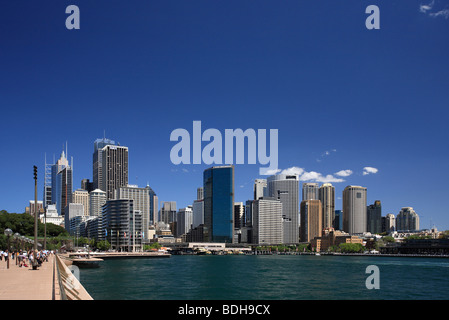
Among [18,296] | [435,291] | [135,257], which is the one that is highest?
[18,296]

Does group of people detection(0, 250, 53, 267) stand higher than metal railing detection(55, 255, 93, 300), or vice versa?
metal railing detection(55, 255, 93, 300)

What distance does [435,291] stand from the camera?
4647 centimetres

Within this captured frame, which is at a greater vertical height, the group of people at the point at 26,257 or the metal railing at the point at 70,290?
the metal railing at the point at 70,290

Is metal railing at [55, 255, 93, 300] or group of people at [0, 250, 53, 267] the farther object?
group of people at [0, 250, 53, 267]

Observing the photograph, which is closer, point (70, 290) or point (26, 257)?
point (70, 290)

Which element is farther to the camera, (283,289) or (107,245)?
(107,245)

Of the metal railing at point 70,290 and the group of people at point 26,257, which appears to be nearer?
the metal railing at point 70,290

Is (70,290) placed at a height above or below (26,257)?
above
